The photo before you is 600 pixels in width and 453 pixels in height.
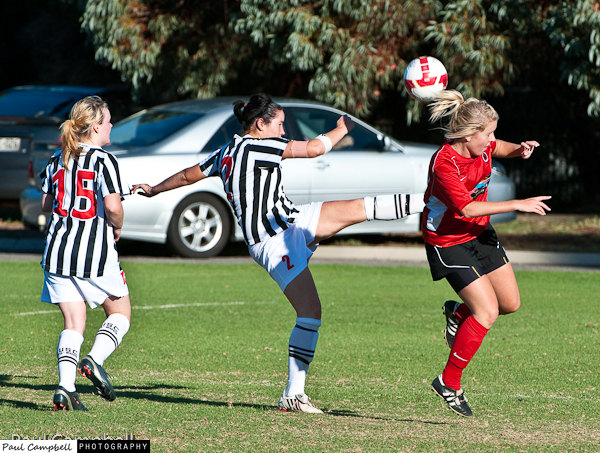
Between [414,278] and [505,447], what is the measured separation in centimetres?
698

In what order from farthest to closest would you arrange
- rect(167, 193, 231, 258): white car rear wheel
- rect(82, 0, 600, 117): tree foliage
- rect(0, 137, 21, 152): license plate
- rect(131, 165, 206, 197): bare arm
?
rect(0, 137, 21, 152): license plate → rect(82, 0, 600, 117): tree foliage → rect(167, 193, 231, 258): white car rear wheel → rect(131, 165, 206, 197): bare arm

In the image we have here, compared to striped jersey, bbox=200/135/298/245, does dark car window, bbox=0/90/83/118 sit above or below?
below

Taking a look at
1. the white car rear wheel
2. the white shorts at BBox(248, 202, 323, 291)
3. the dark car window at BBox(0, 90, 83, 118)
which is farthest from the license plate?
the white shorts at BBox(248, 202, 323, 291)

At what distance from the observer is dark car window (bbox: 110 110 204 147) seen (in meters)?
12.9

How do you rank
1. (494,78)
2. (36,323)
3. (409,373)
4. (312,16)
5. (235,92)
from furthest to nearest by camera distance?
1. (235,92)
2. (494,78)
3. (312,16)
4. (36,323)
5. (409,373)

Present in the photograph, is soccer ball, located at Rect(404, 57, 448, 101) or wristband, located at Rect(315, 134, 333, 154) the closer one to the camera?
wristband, located at Rect(315, 134, 333, 154)

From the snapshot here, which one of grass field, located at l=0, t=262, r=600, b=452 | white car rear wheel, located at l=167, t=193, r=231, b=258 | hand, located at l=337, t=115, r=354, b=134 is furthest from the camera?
white car rear wheel, located at l=167, t=193, r=231, b=258

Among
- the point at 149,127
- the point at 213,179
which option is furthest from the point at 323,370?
the point at 149,127

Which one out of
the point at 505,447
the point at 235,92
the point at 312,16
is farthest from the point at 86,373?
the point at 235,92

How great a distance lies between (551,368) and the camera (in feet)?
23.4

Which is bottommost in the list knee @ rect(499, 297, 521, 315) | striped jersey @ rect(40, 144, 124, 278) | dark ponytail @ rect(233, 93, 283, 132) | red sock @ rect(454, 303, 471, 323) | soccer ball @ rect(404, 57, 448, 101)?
red sock @ rect(454, 303, 471, 323)

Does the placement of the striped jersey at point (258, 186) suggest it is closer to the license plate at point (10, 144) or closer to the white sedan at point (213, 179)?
the white sedan at point (213, 179)

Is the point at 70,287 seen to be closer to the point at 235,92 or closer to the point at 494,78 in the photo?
the point at 494,78

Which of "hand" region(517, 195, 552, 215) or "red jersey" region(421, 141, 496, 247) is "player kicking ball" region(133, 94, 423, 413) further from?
"hand" region(517, 195, 552, 215)
